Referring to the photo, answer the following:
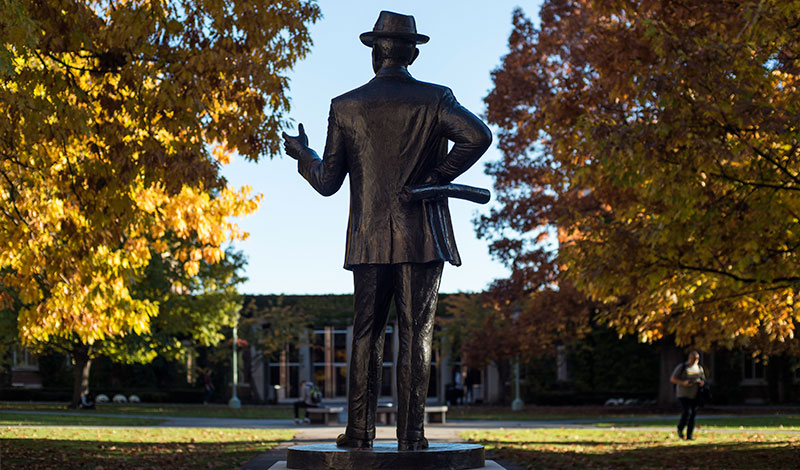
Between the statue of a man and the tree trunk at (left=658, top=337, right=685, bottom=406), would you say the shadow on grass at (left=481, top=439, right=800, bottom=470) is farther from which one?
the tree trunk at (left=658, top=337, right=685, bottom=406)

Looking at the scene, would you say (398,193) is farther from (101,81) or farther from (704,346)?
(704,346)

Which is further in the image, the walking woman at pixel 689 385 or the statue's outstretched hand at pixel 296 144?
the walking woman at pixel 689 385

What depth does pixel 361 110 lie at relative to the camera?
264 inches

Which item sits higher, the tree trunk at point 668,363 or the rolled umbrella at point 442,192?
the rolled umbrella at point 442,192

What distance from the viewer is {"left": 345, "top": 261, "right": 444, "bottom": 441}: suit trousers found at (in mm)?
6551

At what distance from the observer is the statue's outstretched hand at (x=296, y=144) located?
7.17m

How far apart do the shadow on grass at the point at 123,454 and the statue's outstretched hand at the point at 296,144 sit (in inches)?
274

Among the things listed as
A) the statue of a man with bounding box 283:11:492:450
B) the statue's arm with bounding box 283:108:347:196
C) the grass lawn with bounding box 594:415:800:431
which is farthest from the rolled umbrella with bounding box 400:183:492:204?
the grass lawn with bounding box 594:415:800:431

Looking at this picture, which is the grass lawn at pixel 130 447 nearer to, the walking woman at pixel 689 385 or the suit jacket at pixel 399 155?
the walking woman at pixel 689 385

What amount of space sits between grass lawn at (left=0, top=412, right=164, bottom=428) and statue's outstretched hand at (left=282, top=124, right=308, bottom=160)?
18.0 metres

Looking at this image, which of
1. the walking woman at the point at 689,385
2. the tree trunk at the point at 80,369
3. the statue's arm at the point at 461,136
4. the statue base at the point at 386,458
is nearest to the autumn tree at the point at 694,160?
the walking woman at the point at 689,385

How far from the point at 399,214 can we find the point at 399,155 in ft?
1.24

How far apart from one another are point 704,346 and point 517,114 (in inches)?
400

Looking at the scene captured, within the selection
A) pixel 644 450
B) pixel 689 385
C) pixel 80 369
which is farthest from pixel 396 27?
pixel 80 369
